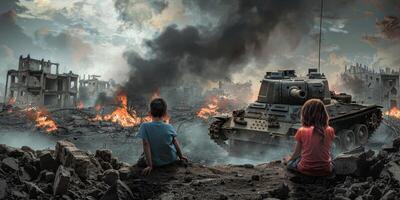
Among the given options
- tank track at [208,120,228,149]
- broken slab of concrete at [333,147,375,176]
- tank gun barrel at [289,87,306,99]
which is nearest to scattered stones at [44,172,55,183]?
broken slab of concrete at [333,147,375,176]

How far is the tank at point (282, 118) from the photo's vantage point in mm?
11102

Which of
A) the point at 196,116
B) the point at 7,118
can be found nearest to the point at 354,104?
the point at 196,116

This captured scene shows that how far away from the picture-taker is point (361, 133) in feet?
41.0

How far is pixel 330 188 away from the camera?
193 inches

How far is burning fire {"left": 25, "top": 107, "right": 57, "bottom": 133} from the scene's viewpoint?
78.2ft

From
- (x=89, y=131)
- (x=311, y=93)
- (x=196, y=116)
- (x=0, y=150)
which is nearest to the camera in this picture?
(x=0, y=150)

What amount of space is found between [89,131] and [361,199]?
21066 mm

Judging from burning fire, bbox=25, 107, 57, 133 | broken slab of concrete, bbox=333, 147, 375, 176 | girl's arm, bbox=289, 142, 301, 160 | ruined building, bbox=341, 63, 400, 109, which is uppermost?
ruined building, bbox=341, 63, 400, 109

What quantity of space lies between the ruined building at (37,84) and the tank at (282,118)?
1118 inches

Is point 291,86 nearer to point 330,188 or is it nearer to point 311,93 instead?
point 311,93

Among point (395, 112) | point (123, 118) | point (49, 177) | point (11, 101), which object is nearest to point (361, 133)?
point (49, 177)

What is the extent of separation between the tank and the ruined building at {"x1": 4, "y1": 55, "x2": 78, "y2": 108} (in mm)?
28402

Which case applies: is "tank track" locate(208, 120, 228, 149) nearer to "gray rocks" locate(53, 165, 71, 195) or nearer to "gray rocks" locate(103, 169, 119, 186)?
"gray rocks" locate(103, 169, 119, 186)

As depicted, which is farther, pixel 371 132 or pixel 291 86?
pixel 371 132
